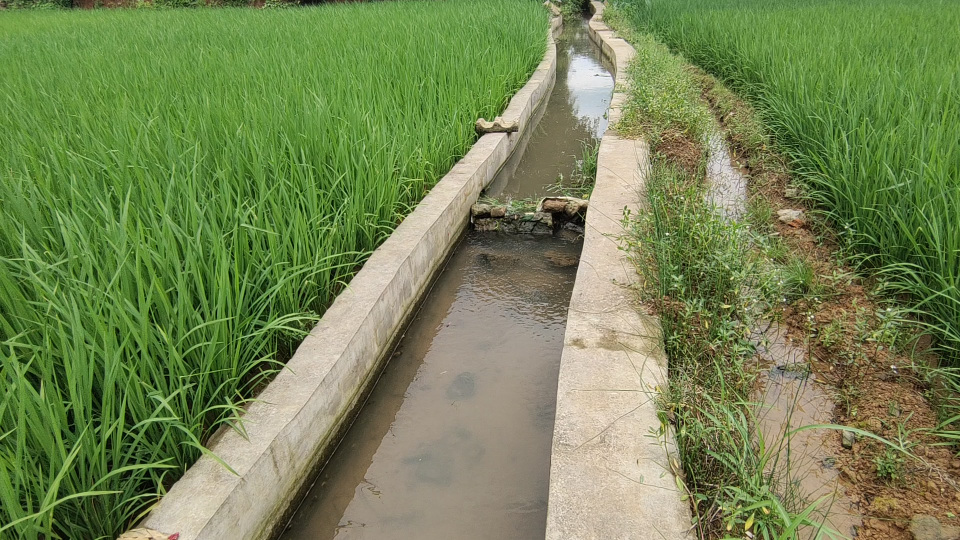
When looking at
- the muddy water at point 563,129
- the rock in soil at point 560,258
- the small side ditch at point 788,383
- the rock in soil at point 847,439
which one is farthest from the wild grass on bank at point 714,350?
the muddy water at point 563,129

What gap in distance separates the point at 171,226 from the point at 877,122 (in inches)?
119

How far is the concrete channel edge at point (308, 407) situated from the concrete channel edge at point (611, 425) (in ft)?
2.24

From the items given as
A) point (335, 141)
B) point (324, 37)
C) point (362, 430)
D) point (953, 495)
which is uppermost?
point (324, 37)

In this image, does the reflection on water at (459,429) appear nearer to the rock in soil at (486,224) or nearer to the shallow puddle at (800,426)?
the rock in soil at (486,224)

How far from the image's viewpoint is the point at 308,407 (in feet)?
5.30

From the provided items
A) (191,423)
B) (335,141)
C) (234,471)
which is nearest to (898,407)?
(234,471)

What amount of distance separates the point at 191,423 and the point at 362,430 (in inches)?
24.3

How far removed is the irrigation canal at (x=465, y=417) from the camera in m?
1.63

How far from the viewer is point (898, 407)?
1716mm

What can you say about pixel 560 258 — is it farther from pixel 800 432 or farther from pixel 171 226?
pixel 171 226

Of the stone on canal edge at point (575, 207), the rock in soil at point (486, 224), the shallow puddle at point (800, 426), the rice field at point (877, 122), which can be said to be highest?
the rice field at point (877, 122)

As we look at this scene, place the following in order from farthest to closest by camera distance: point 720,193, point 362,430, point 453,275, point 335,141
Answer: point 720,193, point 453,275, point 335,141, point 362,430

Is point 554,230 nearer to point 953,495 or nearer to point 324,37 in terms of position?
point 953,495

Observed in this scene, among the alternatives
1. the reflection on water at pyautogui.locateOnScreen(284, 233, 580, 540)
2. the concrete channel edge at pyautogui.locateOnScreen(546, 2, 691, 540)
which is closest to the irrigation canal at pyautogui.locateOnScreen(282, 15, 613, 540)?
the reflection on water at pyautogui.locateOnScreen(284, 233, 580, 540)
